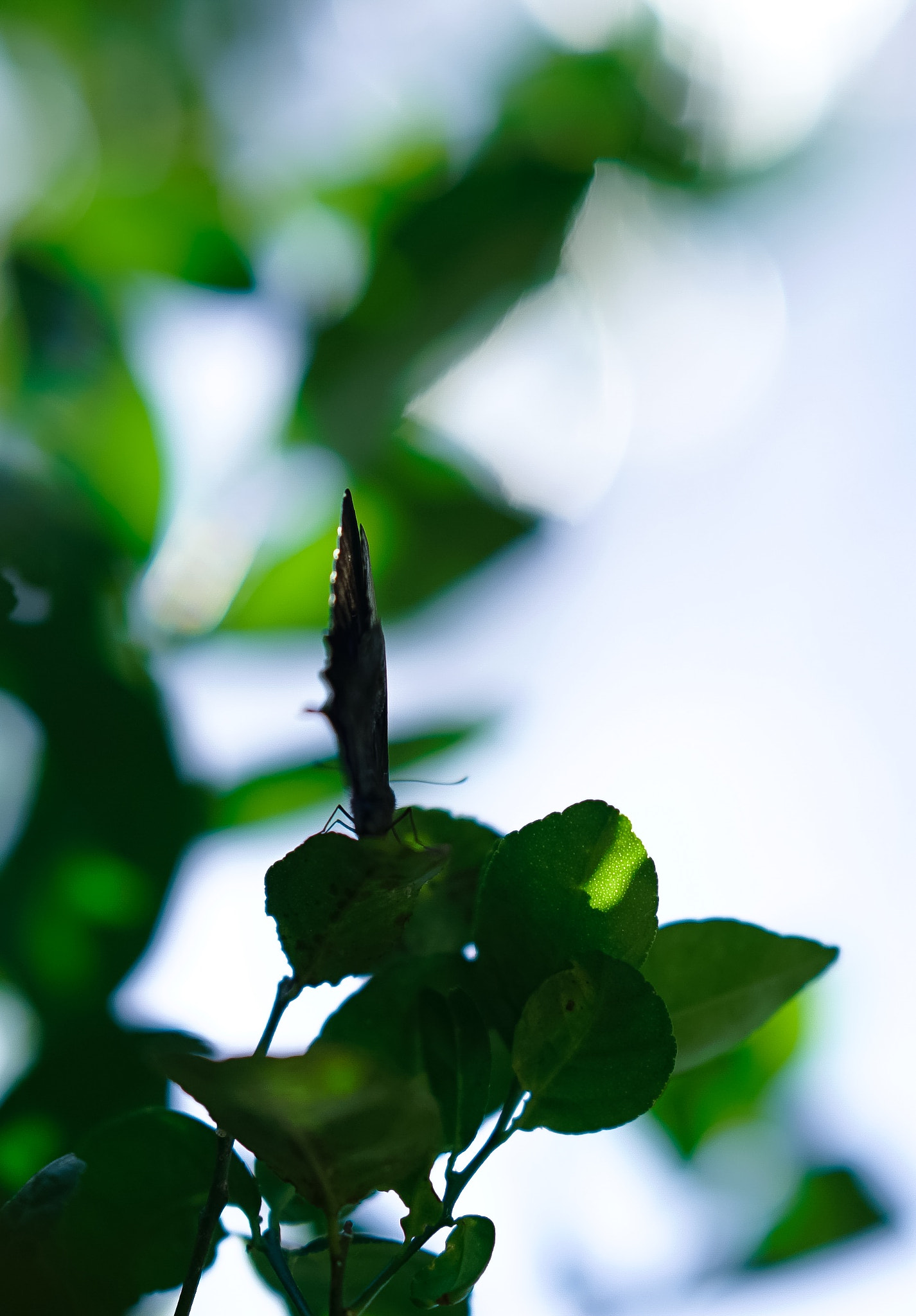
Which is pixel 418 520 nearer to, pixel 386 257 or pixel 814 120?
pixel 386 257

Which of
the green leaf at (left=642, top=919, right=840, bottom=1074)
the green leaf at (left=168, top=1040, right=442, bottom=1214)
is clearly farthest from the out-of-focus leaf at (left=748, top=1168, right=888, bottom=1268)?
the green leaf at (left=168, top=1040, right=442, bottom=1214)

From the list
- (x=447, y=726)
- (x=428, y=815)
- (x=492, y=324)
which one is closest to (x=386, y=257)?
(x=492, y=324)

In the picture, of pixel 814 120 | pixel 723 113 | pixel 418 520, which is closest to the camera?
pixel 418 520

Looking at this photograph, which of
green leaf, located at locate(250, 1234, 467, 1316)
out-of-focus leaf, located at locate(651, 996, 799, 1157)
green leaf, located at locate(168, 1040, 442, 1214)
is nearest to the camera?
green leaf, located at locate(168, 1040, 442, 1214)

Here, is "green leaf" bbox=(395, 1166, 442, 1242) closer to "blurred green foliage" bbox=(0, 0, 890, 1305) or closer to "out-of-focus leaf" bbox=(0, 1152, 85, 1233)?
"out-of-focus leaf" bbox=(0, 1152, 85, 1233)

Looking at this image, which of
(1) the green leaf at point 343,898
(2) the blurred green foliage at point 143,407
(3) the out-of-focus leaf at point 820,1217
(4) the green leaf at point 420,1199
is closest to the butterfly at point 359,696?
(1) the green leaf at point 343,898
